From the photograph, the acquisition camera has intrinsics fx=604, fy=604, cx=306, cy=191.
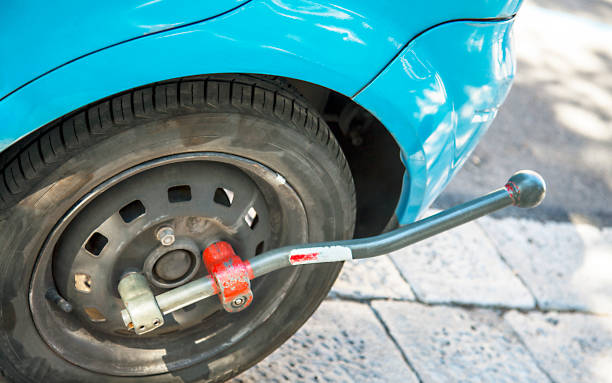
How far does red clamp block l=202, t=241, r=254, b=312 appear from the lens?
1521mm

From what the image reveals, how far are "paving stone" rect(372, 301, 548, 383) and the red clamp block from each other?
0.98m

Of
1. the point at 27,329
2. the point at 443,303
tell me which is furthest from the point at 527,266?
the point at 27,329

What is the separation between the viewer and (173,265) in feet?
5.26

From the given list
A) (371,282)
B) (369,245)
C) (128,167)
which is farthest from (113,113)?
(371,282)

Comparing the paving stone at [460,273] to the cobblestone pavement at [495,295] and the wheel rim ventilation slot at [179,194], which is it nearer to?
the cobblestone pavement at [495,295]

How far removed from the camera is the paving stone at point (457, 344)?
2295 millimetres

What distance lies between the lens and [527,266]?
9.78ft

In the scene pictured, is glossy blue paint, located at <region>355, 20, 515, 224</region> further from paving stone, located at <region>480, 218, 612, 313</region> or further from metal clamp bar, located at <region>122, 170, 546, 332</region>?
paving stone, located at <region>480, 218, 612, 313</region>

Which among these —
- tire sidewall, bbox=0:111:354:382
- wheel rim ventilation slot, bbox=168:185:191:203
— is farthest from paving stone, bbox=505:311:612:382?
wheel rim ventilation slot, bbox=168:185:191:203

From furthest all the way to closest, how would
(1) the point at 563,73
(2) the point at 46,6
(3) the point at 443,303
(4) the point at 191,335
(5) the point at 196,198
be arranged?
(1) the point at 563,73 → (3) the point at 443,303 → (4) the point at 191,335 → (5) the point at 196,198 → (2) the point at 46,6

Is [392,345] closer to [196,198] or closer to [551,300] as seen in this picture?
[551,300]

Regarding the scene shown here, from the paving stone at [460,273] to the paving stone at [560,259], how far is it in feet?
0.35

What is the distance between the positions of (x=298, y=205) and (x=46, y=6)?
0.79 meters

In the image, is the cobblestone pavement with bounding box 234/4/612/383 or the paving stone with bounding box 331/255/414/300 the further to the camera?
the paving stone with bounding box 331/255/414/300
